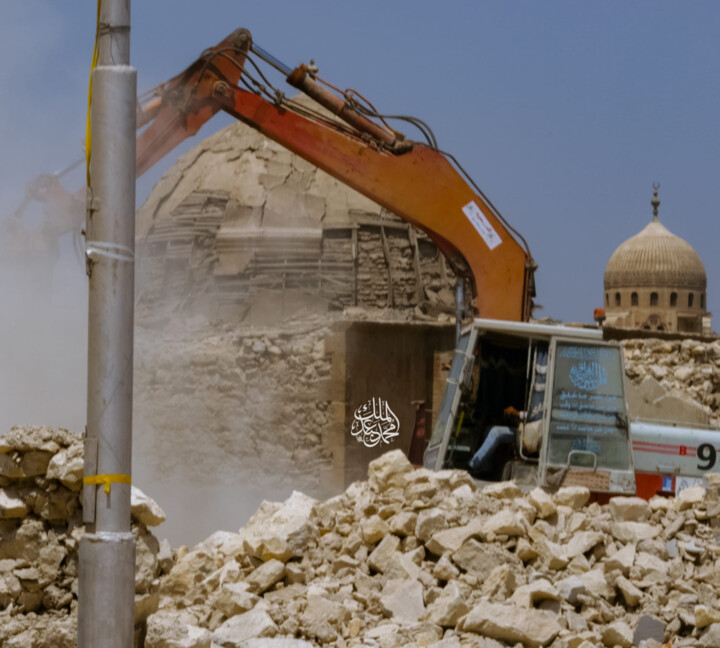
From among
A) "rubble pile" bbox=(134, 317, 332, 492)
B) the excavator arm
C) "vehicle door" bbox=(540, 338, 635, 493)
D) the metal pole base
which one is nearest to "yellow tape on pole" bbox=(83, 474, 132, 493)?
the metal pole base

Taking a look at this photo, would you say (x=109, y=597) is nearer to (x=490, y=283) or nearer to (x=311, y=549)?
(x=311, y=549)

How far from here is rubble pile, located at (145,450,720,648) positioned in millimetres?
7238

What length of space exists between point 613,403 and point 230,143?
20.0 meters

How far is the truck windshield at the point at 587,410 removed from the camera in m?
9.77

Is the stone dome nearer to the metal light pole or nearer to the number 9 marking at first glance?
the number 9 marking

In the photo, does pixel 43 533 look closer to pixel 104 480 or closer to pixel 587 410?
pixel 104 480

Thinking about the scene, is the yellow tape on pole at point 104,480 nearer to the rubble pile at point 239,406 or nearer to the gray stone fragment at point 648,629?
the gray stone fragment at point 648,629

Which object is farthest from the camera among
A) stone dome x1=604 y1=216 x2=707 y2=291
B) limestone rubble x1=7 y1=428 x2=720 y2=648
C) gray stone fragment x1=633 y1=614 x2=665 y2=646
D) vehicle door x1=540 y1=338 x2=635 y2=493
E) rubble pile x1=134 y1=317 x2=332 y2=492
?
stone dome x1=604 y1=216 x2=707 y2=291

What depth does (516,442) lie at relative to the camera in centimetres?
1009

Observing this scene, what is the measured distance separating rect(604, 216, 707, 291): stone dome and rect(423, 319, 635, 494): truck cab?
153 ft

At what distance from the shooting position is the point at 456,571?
8.00 m

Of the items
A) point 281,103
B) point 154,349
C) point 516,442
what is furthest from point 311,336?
point 516,442

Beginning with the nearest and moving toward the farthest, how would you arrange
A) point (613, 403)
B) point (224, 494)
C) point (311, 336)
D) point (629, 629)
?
1. point (629, 629)
2. point (613, 403)
3. point (224, 494)
4. point (311, 336)

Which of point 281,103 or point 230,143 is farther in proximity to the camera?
point 230,143
